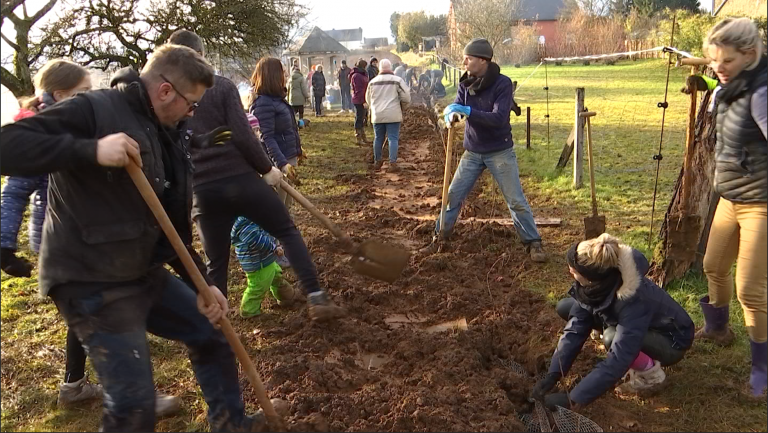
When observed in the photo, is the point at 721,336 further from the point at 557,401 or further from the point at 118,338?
the point at 118,338

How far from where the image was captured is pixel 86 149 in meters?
2.10

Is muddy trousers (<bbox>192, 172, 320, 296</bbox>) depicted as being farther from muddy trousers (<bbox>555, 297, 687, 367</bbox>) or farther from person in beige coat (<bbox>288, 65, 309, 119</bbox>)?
person in beige coat (<bbox>288, 65, 309, 119</bbox>)

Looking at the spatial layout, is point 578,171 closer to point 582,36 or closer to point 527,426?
point 527,426

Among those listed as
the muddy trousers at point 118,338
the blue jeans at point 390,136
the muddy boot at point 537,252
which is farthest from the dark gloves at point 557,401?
the blue jeans at point 390,136

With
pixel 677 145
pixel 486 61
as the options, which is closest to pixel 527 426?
pixel 486 61

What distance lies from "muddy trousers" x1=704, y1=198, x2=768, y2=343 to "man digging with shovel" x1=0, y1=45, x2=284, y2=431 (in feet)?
9.20

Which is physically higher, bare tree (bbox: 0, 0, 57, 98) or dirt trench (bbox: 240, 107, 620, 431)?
bare tree (bbox: 0, 0, 57, 98)

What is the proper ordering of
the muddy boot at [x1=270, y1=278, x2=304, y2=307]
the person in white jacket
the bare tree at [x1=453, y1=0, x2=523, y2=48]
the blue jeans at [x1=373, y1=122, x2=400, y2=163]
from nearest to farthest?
the muddy boot at [x1=270, y1=278, x2=304, y2=307] → the person in white jacket → the blue jeans at [x1=373, y1=122, x2=400, y2=163] → the bare tree at [x1=453, y1=0, x2=523, y2=48]

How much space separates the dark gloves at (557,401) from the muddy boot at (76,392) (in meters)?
2.51

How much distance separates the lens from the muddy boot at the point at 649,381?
135 inches

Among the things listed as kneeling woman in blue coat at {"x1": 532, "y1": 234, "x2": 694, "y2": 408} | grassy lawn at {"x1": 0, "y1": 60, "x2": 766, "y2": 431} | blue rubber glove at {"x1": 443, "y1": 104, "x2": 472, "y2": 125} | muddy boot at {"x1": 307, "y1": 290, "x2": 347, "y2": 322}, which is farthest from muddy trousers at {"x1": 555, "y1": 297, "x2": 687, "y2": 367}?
blue rubber glove at {"x1": 443, "y1": 104, "x2": 472, "y2": 125}

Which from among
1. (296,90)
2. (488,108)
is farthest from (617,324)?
(296,90)

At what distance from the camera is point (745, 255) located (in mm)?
3232

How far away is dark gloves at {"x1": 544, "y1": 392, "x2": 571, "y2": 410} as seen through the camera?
3.27 m
